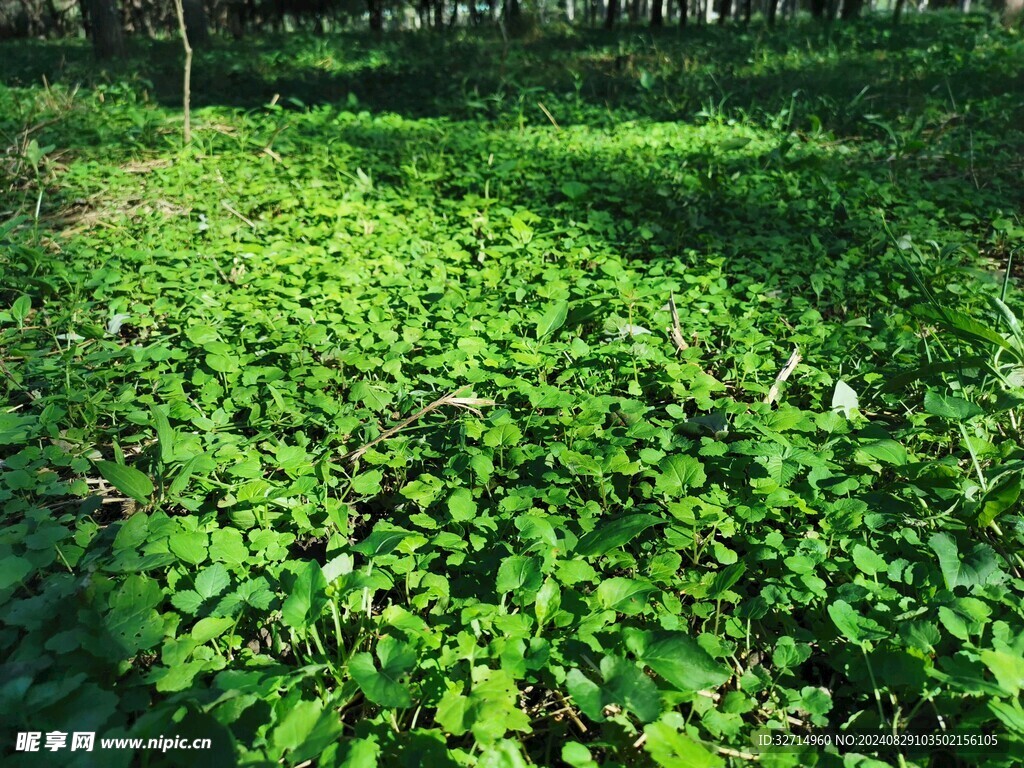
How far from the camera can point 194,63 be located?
9516 mm

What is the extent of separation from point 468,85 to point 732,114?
3311 mm

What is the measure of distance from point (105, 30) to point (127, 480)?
10661mm

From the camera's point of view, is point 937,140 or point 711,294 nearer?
point 711,294

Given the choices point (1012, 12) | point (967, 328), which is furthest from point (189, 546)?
point (1012, 12)

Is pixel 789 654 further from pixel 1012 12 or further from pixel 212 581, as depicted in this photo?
pixel 1012 12

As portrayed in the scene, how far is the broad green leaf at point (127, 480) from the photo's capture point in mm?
1725

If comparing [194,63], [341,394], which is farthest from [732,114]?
[194,63]

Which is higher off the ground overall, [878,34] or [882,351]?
[878,34]

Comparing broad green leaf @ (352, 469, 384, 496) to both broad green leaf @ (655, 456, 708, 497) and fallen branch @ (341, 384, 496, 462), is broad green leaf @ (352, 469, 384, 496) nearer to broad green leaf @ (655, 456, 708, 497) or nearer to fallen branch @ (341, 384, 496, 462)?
fallen branch @ (341, 384, 496, 462)

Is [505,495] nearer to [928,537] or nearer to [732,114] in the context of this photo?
[928,537]

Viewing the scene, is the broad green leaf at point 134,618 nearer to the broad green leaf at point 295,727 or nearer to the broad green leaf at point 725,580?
the broad green leaf at point 295,727

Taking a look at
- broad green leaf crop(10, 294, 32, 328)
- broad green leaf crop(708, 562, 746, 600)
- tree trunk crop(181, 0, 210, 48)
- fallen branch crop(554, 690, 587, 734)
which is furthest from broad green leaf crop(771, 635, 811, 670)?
tree trunk crop(181, 0, 210, 48)

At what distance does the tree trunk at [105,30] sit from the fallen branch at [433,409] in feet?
33.5

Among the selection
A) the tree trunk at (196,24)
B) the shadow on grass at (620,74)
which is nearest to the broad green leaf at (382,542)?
the shadow on grass at (620,74)
